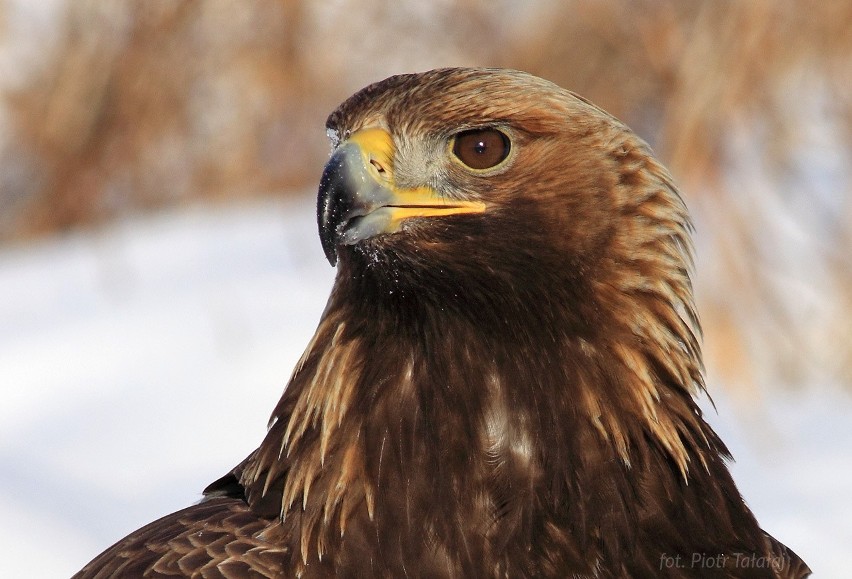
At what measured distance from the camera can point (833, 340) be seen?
811cm

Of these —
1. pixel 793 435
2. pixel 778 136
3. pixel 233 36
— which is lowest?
pixel 793 435

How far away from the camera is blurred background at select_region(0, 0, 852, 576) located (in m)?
7.44

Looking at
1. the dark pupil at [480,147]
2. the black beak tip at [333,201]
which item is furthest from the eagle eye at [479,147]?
the black beak tip at [333,201]

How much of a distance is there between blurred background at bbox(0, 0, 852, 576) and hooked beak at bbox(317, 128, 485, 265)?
122 inches

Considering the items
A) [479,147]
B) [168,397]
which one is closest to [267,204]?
[168,397]

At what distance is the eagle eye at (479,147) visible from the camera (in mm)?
3018

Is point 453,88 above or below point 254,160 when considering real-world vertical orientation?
below

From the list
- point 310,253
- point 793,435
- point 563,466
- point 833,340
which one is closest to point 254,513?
point 563,466

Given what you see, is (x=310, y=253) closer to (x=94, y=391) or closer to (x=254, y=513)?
(x=94, y=391)

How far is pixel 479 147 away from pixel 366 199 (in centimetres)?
29

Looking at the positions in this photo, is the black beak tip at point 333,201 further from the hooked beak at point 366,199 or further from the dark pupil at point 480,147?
the dark pupil at point 480,147

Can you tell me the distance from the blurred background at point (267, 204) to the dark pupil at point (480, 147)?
127 inches

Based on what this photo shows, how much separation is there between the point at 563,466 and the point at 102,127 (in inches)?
363

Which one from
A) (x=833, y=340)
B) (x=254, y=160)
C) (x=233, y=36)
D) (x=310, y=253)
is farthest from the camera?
(x=254, y=160)
